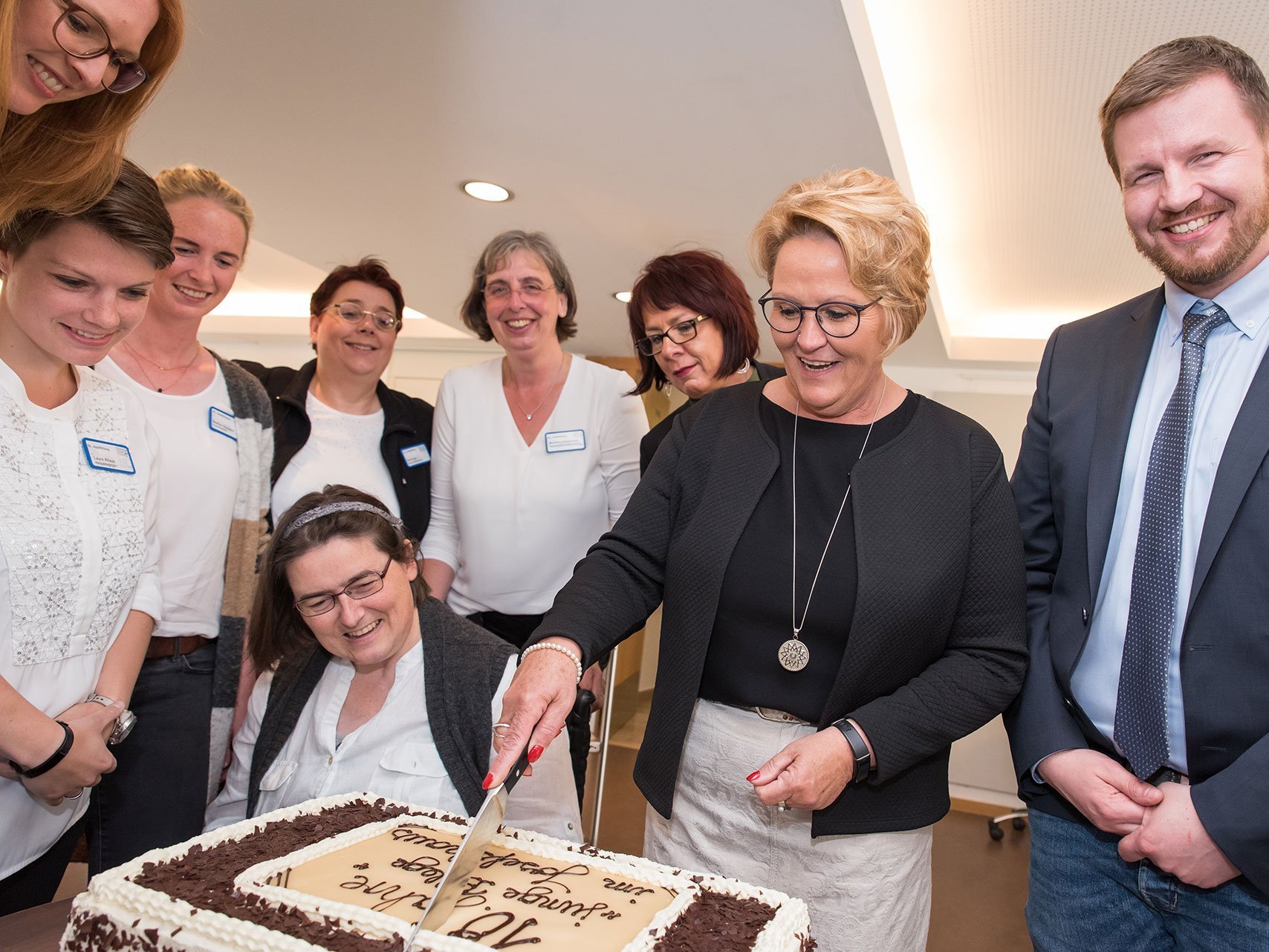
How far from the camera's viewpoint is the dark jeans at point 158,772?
176 centimetres

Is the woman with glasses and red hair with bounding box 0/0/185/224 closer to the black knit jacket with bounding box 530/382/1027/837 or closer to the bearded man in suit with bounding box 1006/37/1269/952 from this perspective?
the black knit jacket with bounding box 530/382/1027/837

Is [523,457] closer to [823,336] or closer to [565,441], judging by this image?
[565,441]

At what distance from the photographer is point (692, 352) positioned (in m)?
2.30

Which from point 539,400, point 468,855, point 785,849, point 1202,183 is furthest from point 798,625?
point 539,400

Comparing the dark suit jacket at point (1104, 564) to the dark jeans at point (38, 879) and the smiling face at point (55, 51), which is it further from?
the dark jeans at point (38, 879)

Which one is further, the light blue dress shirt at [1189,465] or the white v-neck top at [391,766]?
the white v-neck top at [391,766]

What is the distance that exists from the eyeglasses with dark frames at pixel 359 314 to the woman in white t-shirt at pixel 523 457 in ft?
0.82

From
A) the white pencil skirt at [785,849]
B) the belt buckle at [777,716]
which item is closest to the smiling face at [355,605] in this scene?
the white pencil skirt at [785,849]

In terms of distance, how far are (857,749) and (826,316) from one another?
606 millimetres

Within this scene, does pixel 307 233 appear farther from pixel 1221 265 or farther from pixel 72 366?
pixel 1221 265

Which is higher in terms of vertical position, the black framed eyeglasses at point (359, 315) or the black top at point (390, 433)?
the black framed eyeglasses at point (359, 315)

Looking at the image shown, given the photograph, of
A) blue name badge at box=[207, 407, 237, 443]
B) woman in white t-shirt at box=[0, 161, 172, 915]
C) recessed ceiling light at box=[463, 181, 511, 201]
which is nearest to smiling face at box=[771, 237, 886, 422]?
woman in white t-shirt at box=[0, 161, 172, 915]

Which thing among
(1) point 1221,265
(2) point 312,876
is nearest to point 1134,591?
(1) point 1221,265

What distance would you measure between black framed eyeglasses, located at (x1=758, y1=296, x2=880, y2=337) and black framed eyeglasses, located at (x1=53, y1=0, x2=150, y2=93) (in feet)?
3.00
